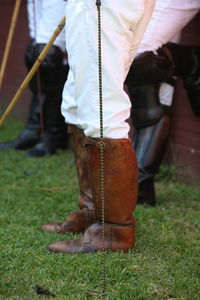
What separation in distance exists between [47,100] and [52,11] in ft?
3.01

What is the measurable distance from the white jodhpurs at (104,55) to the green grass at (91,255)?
0.47 metres

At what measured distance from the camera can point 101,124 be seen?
1943 millimetres

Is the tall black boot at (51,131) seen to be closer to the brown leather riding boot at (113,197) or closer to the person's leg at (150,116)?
the person's leg at (150,116)

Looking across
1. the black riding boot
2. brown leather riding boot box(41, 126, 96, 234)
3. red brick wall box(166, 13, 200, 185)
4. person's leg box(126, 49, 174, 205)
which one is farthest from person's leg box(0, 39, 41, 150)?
brown leather riding boot box(41, 126, 96, 234)

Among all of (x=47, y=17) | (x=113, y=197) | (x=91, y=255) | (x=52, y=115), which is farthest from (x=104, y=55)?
(x=52, y=115)

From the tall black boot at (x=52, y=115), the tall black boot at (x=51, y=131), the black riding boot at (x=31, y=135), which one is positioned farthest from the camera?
the black riding boot at (x=31, y=135)

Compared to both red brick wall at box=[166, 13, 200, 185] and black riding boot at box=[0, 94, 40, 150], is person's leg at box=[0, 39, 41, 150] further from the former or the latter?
red brick wall at box=[166, 13, 200, 185]

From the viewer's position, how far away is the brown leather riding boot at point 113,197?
2100 millimetres

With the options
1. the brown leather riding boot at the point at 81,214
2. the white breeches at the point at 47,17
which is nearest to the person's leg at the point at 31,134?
the white breeches at the point at 47,17

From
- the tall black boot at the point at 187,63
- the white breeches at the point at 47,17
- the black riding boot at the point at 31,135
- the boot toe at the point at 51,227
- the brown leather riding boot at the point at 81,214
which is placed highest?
the white breeches at the point at 47,17

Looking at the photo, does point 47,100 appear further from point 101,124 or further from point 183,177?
point 101,124

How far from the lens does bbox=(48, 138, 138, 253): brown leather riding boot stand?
210 cm

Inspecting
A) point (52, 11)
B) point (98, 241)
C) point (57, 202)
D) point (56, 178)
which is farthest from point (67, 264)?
point (52, 11)

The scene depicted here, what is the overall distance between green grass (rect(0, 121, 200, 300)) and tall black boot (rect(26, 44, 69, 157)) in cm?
66
